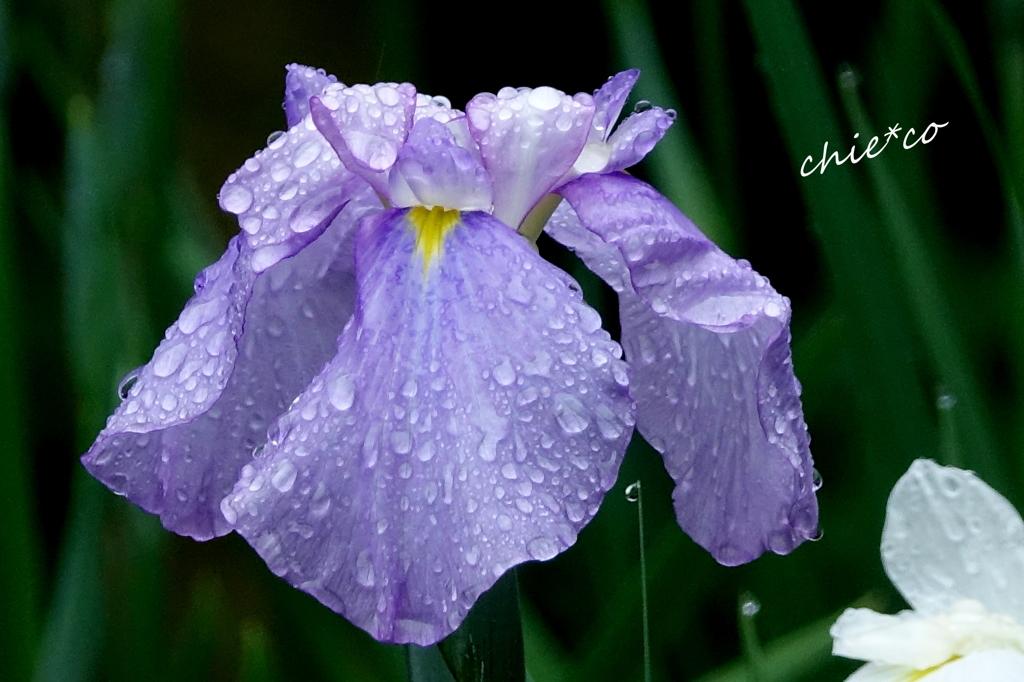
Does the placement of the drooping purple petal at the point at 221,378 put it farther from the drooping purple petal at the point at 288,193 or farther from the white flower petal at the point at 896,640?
the white flower petal at the point at 896,640

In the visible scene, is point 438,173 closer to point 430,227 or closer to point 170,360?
point 430,227

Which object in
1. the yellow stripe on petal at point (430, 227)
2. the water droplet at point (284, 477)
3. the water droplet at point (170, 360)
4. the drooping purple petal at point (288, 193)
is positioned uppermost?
the drooping purple petal at point (288, 193)

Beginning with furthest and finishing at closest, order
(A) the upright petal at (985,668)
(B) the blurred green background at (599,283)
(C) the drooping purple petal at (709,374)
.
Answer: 1. (B) the blurred green background at (599,283)
2. (C) the drooping purple petal at (709,374)
3. (A) the upright petal at (985,668)

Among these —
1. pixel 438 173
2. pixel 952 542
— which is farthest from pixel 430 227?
pixel 952 542

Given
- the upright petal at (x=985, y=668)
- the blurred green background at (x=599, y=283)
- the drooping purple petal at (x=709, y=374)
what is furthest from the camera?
the blurred green background at (x=599, y=283)

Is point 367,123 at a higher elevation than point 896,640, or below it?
higher

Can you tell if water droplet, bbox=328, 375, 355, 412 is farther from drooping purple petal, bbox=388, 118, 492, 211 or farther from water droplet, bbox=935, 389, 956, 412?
water droplet, bbox=935, 389, 956, 412

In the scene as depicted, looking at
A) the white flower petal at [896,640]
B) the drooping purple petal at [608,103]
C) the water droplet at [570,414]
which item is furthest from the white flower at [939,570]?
the drooping purple petal at [608,103]

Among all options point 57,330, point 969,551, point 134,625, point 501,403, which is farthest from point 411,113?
point 57,330
